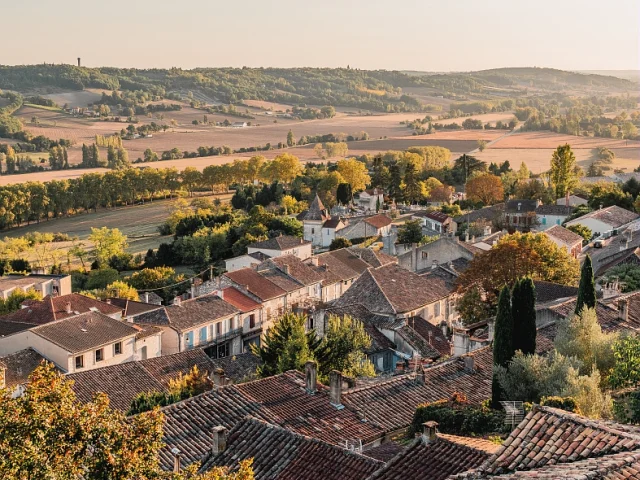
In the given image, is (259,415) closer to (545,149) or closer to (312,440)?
(312,440)

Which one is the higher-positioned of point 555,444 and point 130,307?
point 555,444

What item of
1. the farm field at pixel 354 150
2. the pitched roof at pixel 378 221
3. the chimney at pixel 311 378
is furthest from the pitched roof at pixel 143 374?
the farm field at pixel 354 150

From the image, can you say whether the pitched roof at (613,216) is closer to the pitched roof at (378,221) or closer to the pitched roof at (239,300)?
the pitched roof at (378,221)

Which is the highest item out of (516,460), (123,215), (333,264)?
(516,460)

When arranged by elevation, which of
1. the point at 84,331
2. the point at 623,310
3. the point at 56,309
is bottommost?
the point at 56,309

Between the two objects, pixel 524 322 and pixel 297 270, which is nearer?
pixel 524 322

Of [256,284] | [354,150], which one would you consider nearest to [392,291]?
Result: [256,284]

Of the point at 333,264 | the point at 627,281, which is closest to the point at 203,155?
the point at 333,264

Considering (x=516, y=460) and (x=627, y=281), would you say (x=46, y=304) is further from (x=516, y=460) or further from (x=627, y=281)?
(x=516, y=460)
